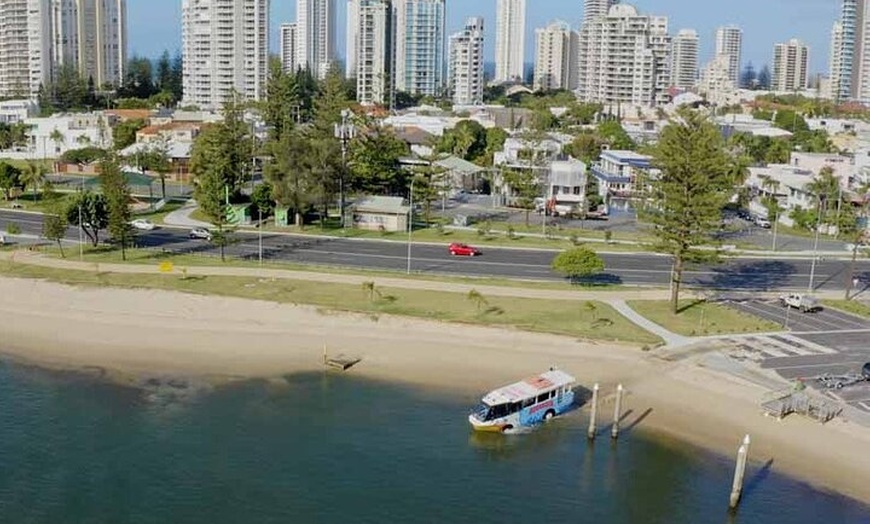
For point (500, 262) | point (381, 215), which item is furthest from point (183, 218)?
point (500, 262)

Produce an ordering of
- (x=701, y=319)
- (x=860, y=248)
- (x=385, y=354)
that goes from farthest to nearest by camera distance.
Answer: (x=860, y=248), (x=701, y=319), (x=385, y=354)

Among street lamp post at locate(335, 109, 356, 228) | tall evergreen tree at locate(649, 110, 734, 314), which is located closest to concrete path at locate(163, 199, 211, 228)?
street lamp post at locate(335, 109, 356, 228)

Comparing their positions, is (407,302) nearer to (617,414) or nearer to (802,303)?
(617,414)

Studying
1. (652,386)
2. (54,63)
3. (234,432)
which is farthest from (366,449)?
(54,63)

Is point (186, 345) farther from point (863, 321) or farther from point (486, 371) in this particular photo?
point (863, 321)

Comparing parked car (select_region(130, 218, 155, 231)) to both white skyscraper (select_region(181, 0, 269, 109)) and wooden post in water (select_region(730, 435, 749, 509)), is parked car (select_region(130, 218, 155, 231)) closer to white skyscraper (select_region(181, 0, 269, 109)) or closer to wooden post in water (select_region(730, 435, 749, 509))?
wooden post in water (select_region(730, 435, 749, 509))
